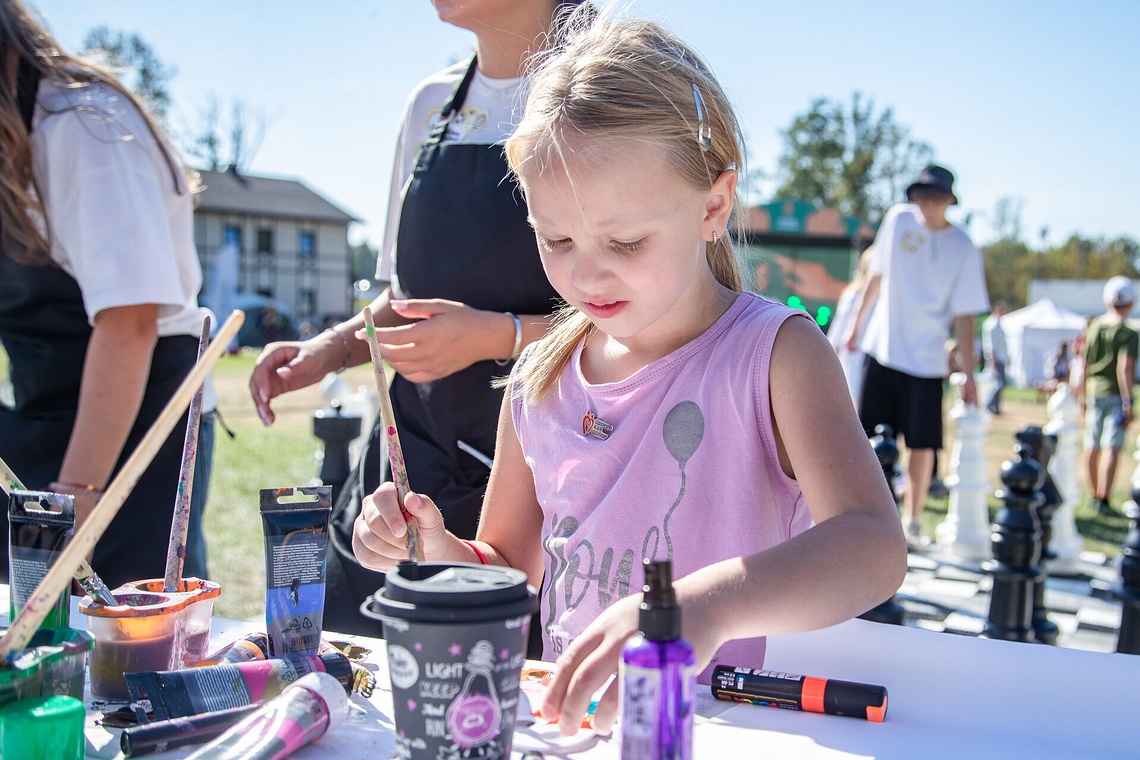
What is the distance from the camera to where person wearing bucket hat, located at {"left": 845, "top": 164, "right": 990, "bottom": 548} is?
5602mm

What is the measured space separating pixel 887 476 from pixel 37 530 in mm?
3141

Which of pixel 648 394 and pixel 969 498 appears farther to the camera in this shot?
pixel 969 498

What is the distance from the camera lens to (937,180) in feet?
18.3

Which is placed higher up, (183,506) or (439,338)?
(439,338)

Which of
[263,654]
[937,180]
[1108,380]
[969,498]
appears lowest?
[969,498]

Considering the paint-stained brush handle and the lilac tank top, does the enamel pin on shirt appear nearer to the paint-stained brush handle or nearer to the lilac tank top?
the lilac tank top

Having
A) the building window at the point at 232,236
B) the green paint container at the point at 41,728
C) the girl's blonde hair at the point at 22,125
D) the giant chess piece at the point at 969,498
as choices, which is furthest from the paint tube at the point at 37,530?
the building window at the point at 232,236

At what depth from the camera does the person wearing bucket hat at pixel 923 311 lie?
5.60 meters

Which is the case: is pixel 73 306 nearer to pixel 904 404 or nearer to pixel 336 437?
pixel 336 437

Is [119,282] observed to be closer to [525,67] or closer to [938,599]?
[525,67]

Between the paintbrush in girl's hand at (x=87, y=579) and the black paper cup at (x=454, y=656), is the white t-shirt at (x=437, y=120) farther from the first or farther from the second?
the black paper cup at (x=454, y=656)

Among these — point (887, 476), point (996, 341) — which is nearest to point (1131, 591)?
point (887, 476)

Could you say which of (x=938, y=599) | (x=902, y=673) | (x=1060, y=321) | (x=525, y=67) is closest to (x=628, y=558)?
(x=902, y=673)

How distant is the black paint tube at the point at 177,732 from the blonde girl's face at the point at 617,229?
68cm
